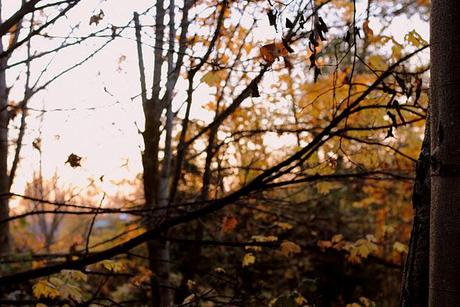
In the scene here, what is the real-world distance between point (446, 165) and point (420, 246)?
23.1 inches

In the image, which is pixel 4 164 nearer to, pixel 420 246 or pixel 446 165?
pixel 420 246

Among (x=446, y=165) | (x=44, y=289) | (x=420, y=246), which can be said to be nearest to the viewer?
(x=446, y=165)

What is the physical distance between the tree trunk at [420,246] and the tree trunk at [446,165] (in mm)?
438

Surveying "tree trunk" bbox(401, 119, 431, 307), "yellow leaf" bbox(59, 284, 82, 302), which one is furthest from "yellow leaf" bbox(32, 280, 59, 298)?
"tree trunk" bbox(401, 119, 431, 307)

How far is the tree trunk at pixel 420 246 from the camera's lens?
1.97 metres

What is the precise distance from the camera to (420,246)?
1980 millimetres

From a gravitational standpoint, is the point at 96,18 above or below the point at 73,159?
above

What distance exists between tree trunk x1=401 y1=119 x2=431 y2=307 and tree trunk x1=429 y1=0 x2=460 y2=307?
438 millimetres

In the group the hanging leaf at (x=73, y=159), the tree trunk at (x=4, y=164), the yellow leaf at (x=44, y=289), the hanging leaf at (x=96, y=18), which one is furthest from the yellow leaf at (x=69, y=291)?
the hanging leaf at (x=96, y=18)

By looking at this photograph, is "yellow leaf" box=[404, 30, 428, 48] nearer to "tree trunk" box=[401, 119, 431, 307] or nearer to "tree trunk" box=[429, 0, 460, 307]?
"tree trunk" box=[401, 119, 431, 307]

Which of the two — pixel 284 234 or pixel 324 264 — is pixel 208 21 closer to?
pixel 284 234

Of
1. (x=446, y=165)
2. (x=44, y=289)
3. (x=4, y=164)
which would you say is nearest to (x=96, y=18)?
(x=44, y=289)

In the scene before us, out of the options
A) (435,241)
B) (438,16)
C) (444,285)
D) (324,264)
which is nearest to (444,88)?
(438,16)

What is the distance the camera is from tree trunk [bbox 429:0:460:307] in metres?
1.48
